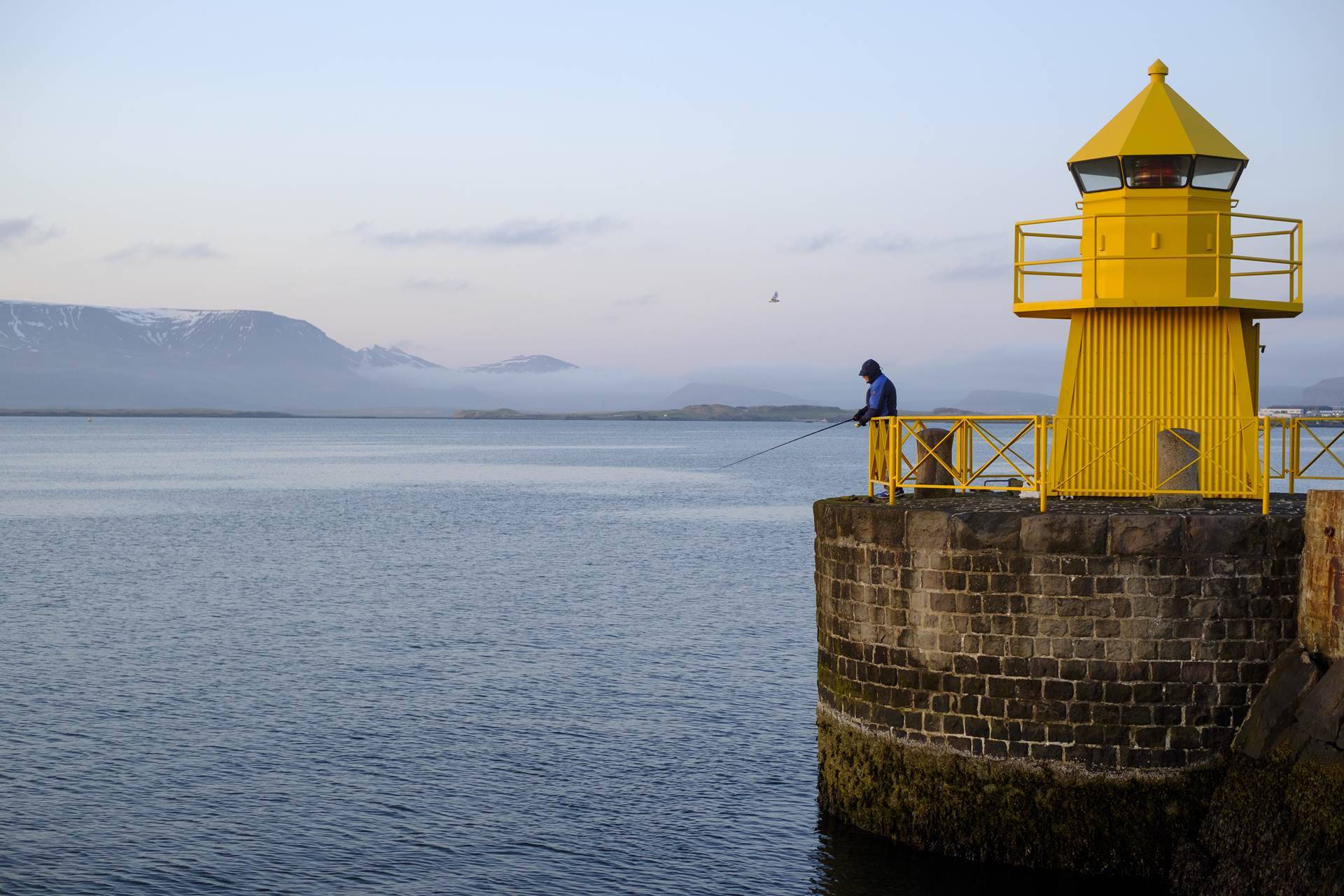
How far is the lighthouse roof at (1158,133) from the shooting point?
1514 cm

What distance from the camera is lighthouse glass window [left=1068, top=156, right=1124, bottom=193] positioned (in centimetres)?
1543

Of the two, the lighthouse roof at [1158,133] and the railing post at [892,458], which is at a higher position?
the lighthouse roof at [1158,133]

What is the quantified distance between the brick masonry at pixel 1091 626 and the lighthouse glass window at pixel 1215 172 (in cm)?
458

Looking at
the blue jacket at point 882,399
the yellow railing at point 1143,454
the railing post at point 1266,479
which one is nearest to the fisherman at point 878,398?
the blue jacket at point 882,399

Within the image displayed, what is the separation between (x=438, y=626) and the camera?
1094 inches

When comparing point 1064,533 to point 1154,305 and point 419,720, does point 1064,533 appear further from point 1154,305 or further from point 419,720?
point 419,720

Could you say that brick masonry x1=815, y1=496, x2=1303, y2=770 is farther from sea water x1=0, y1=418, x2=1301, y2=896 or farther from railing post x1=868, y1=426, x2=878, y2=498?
railing post x1=868, y1=426, x2=878, y2=498

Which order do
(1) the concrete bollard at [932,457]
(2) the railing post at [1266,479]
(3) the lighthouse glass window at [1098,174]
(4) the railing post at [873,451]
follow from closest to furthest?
(2) the railing post at [1266,479] → (1) the concrete bollard at [932,457] → (4) the railing post at [873,451] → (3) the lighthouse glass window at [1098,174]

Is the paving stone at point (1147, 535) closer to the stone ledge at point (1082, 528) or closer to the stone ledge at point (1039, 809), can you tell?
the stone ledge at point (1082, 528)

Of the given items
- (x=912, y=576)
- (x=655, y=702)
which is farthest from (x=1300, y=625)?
(x=655, y=702)

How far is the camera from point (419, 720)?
773 inches

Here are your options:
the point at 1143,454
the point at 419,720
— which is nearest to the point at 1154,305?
the point at 1143,454

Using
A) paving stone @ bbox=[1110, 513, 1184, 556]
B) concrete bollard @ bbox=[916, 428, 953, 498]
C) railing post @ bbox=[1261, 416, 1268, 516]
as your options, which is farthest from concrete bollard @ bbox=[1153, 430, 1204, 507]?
concrete bollard @ bbox=[916, 428, 953, 498]

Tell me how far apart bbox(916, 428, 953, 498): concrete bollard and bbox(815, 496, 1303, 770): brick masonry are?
163 centimetres
